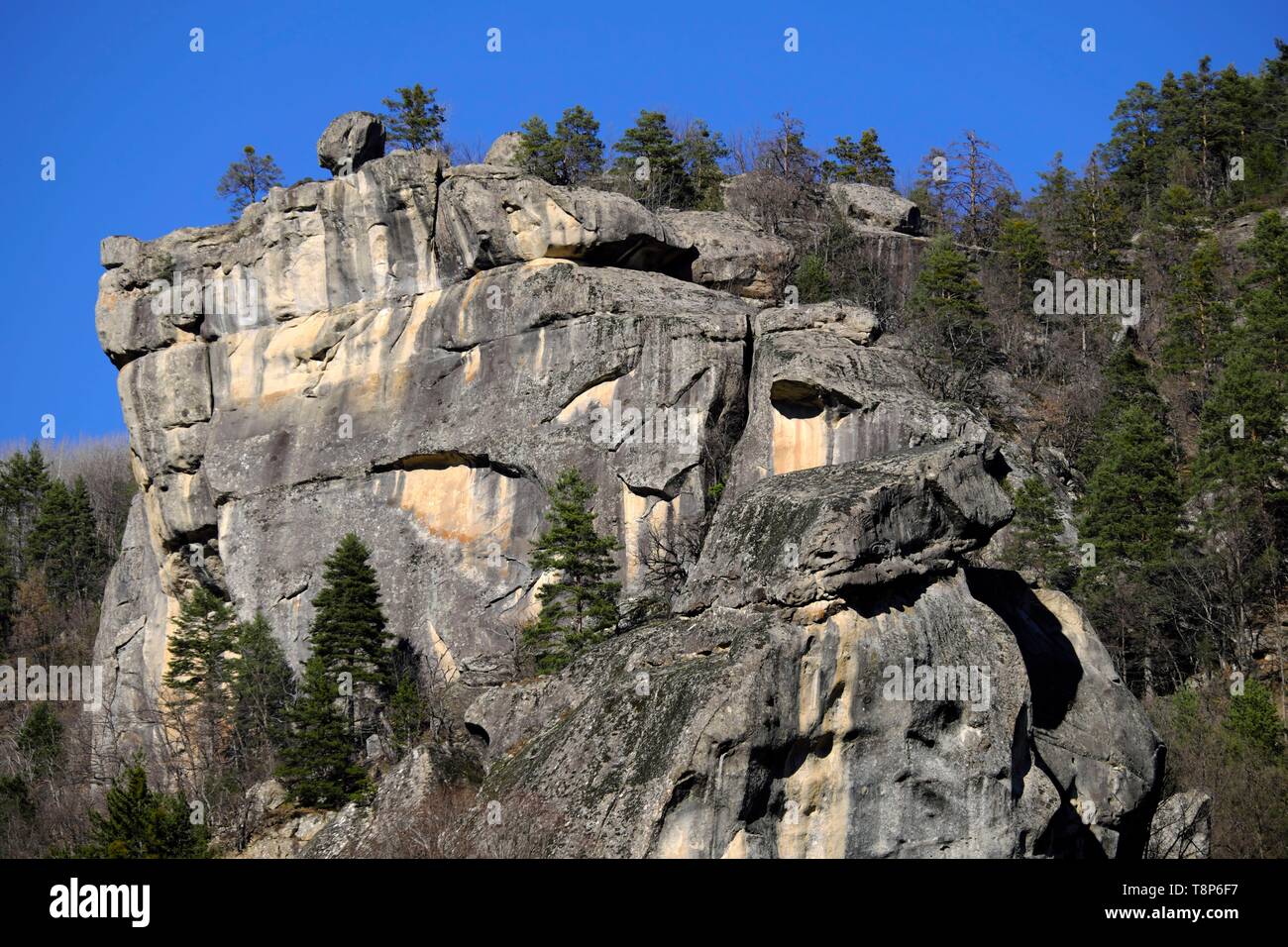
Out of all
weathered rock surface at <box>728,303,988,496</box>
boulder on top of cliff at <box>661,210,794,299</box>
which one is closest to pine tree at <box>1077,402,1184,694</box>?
weathered rock surface at <box>728,303,988,496</box>

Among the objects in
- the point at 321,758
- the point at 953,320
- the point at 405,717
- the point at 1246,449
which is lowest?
the point at 321,758

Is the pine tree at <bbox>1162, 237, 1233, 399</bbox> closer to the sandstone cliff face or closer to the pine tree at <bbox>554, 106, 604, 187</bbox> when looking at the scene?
the sandstone cliff face

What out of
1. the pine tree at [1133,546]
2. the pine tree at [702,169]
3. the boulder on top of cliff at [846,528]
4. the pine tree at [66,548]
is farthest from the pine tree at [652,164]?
the boulder on top of cliff at [846,528]

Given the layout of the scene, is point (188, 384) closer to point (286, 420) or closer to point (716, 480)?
point (286, 420)

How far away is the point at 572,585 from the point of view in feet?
126

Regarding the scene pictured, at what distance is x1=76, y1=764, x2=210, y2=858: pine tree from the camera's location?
94.2 feet

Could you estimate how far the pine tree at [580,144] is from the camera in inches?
2435

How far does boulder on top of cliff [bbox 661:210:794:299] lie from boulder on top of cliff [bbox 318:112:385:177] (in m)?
8.93

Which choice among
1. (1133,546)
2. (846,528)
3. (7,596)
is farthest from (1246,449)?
(7,596)

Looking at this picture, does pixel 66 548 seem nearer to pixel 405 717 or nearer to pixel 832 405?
pixel 405 717

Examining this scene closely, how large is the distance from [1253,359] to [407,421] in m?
23.2

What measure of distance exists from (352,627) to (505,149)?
23204 mm

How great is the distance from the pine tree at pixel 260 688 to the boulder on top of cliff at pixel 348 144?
14003 millimetres
